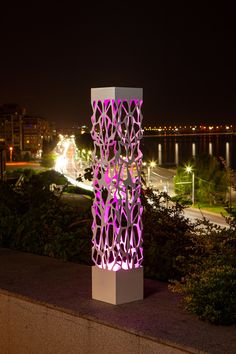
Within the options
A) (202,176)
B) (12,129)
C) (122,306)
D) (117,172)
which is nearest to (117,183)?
(117,172)

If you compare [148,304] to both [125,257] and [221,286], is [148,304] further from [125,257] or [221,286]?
[221,286]

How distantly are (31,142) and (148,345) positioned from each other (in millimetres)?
132847

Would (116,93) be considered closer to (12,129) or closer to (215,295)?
(215,295)

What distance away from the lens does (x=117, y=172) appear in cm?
443

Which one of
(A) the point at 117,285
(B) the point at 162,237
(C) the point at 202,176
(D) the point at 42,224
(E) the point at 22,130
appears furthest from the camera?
(E) the point at 22,130

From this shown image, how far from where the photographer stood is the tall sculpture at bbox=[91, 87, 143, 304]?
14.5ft

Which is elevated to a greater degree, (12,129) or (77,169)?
(12,129)

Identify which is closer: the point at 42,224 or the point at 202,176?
the point at 42,224

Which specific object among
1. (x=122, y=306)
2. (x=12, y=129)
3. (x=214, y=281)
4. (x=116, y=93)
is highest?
(x=12, y=129)

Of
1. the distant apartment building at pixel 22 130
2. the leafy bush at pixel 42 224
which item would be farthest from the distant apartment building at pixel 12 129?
the leafy bush at pixel 42 224

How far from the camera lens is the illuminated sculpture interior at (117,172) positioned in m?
4.42

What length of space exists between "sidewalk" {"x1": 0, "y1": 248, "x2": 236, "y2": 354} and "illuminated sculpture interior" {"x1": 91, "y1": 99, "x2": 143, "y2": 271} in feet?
1.10

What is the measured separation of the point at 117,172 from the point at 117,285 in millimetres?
808

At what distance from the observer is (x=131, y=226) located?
14.9ft
